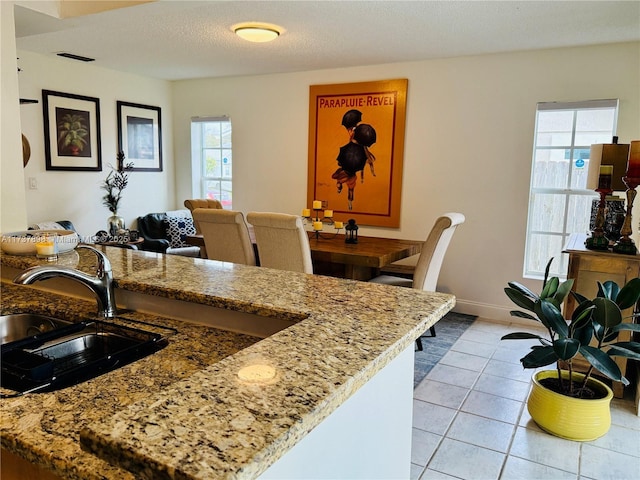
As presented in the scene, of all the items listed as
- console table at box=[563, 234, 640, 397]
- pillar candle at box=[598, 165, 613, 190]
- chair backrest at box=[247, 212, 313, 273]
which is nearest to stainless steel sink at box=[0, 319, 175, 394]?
chair backrest at box=[247, 212, 313, 273]

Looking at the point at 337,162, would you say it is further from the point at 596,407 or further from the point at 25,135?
the point at 596,407

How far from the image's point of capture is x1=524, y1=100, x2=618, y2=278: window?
3.93 m

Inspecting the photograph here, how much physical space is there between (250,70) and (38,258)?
12.2ft

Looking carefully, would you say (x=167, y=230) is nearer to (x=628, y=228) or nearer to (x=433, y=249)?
(x=433, y=249)

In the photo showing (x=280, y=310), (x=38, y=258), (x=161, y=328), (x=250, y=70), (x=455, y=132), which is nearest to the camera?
(x=280, y=310)

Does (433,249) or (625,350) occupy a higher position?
(433,249)

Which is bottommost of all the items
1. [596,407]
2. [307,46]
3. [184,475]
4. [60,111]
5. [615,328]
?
[596,407]

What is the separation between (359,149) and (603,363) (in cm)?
324

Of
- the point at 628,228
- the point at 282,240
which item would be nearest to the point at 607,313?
the point at 628,228

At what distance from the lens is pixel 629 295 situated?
226 cm

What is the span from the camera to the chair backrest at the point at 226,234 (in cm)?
340

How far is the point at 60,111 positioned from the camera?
4.73m

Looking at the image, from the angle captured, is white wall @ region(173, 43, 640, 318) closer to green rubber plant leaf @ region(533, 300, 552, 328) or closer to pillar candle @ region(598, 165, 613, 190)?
pillar candle @ region(598, 165, 613, 190)

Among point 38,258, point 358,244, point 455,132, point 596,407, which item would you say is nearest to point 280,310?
point 38,258
